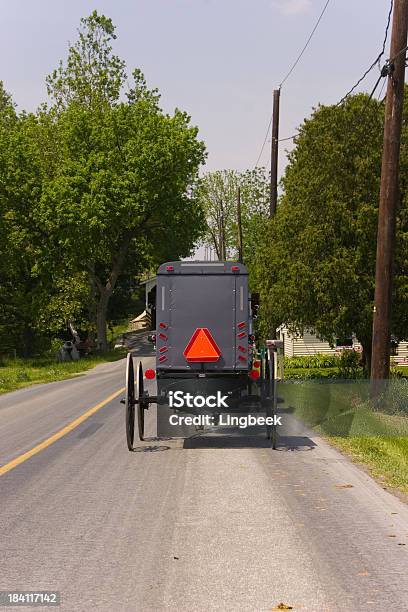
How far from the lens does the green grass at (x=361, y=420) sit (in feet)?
38.3

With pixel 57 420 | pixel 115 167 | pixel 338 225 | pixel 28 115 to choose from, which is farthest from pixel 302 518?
pixel 28 115

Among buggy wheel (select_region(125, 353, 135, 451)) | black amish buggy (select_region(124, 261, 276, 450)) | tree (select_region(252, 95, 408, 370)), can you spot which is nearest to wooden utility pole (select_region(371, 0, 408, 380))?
black amish buggy (select_region(124, 261, 276, 450))

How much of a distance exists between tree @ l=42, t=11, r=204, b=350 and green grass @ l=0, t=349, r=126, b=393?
6021mm

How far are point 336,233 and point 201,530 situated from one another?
19224 mm

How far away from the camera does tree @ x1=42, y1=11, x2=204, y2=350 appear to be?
5069 cm

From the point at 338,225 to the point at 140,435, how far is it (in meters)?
14.1

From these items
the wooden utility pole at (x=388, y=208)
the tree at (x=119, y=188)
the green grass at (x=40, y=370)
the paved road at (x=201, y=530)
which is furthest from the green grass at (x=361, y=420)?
the tree at (x=119, y=188)

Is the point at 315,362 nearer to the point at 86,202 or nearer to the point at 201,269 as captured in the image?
the point at 86,202

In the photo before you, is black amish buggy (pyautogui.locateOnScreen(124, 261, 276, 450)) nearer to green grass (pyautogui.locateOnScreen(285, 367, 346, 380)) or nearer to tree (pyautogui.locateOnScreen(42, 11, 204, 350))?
green grass (pyautogui.locateOnScreen(285, 367, 346, 380))

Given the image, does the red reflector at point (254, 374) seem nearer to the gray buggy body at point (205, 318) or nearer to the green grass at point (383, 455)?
the gray buggy body at point (205, 318)

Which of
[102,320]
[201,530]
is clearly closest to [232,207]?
[102,320]

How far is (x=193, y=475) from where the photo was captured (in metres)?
10.4

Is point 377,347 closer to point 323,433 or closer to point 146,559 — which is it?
point 323,433

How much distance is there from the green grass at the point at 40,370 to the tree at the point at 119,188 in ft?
19.8
